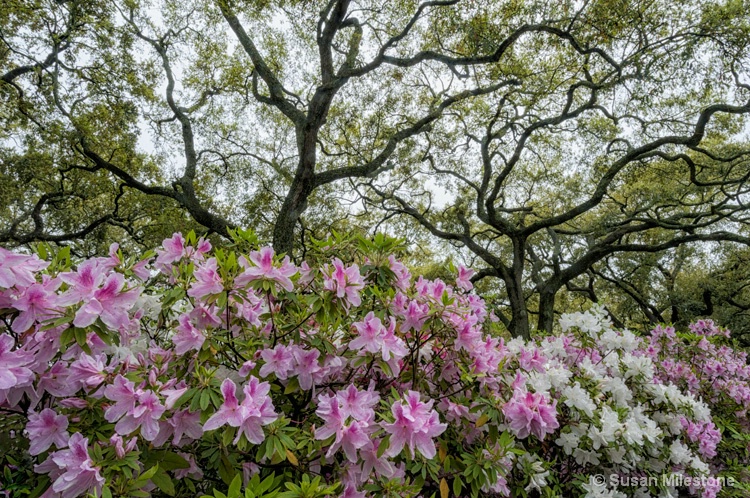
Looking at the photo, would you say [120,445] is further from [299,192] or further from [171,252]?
[299,192]

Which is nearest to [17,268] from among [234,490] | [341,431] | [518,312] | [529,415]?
[234,490]

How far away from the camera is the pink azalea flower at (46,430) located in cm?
108

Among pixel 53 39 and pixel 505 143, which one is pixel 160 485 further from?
pixel 505 143

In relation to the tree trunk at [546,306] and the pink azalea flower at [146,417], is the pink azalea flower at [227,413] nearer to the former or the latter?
the pink azalea flower at [146,417]

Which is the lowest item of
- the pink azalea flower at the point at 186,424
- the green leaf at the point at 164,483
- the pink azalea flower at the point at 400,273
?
the green leaf at the point at 164,483

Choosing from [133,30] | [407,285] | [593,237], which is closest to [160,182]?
[133,30]

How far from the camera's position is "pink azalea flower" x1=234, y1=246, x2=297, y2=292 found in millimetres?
1276

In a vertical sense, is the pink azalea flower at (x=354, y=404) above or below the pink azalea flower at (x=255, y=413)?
above

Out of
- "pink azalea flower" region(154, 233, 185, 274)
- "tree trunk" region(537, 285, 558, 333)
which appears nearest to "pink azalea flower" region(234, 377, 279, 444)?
"pink azalea flower" region(154, 233, 185, 274)

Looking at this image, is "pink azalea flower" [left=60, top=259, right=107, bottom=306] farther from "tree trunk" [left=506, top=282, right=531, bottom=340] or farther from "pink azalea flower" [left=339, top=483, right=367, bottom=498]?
"tree trunk" [left=506, top=282, right=531, bottom=340]

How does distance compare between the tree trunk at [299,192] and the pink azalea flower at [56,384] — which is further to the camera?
the tree trunk at [299,192]

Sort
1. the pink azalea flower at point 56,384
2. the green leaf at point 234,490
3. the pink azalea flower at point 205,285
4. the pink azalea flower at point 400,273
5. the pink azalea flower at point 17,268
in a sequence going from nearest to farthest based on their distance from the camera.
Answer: the green leaf at point 234,490 → the pink azalea flower at point 17,268 → the pink azalea flower at point 56,384 → the pink azalea flower at point 205,285 → the pink azalea flower at point 400,273

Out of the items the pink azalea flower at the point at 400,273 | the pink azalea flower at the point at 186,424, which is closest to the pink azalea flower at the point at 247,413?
the pink azalea flower at the point at 186,424

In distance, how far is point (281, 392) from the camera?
1394mm
